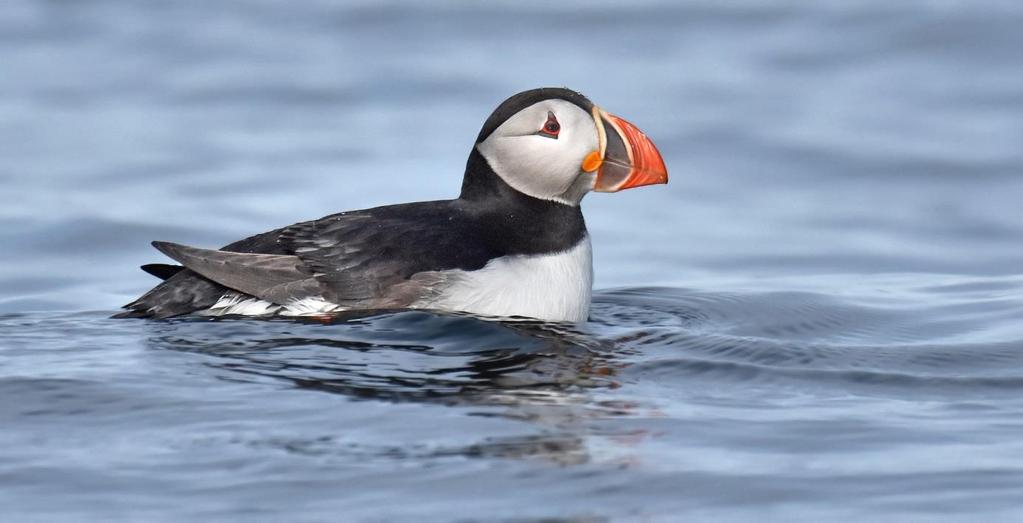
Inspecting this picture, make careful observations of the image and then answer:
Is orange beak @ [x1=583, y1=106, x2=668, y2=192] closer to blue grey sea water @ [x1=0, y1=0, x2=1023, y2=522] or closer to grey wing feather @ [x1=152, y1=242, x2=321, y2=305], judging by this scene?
blue grey sea water @ [x1=0, y1=0, x2=1023, y2=522]

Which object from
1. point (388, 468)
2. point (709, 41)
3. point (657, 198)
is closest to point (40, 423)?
point (388, 468)

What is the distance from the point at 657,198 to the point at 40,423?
583cm

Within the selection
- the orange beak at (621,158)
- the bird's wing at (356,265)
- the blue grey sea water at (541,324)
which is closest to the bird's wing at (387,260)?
the bird's wing at (356,265)

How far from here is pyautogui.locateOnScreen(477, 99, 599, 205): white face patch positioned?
6641 mm

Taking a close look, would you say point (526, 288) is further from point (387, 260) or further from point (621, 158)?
point (621, 158)

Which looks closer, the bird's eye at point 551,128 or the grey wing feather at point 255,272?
the grey wing feather at point 255,272

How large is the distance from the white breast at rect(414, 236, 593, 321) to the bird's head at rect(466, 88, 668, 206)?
30 centimetres

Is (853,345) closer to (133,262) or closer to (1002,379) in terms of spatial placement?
(1002,379)

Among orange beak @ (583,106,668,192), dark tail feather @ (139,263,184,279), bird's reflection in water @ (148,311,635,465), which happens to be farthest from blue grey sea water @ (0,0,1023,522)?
orange beak @ (583,106,668,192)

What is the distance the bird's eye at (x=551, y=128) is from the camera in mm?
6648

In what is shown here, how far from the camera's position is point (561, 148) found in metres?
6.66

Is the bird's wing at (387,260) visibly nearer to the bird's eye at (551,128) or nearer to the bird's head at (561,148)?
the bird's head at (561,148)

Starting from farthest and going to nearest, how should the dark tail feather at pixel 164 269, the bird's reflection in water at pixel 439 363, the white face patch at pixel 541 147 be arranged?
the dark tail feather at pixel 164 269 < the white face patch at pixel 541 147 < the bird's reflection in water at pixel 439 363

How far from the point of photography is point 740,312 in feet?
24.6
